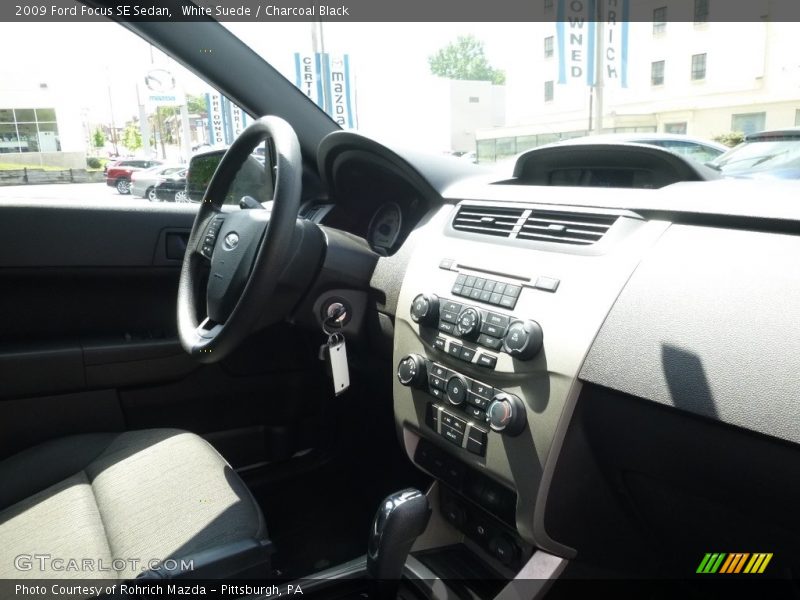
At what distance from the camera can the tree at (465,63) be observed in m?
2.80

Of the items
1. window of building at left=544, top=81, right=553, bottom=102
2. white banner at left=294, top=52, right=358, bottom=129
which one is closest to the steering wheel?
white banner at left=294, top=52, right=358, bottom=129

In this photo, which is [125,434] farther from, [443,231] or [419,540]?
[443,231]

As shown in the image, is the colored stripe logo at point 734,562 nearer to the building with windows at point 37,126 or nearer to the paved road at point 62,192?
the paved road at point 62,192

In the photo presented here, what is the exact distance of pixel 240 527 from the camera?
124 cm

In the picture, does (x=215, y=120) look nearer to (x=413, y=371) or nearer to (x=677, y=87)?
(x=413, y=371)

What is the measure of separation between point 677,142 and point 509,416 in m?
0.89

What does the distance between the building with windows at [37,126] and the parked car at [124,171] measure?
0.12 metres

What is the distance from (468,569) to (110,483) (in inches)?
32.4

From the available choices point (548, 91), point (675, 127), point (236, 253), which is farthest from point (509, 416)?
point (548, 91)

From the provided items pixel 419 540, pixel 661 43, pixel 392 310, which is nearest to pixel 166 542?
pixel 419 540

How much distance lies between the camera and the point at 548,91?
8.86 ft

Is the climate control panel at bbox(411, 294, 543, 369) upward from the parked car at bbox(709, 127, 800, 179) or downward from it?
downward

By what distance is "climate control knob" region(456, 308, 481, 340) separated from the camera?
47.8 inches

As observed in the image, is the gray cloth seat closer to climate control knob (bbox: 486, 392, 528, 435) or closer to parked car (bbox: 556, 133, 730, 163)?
climate control knob (bbox: 486, 392, 528, 435)
